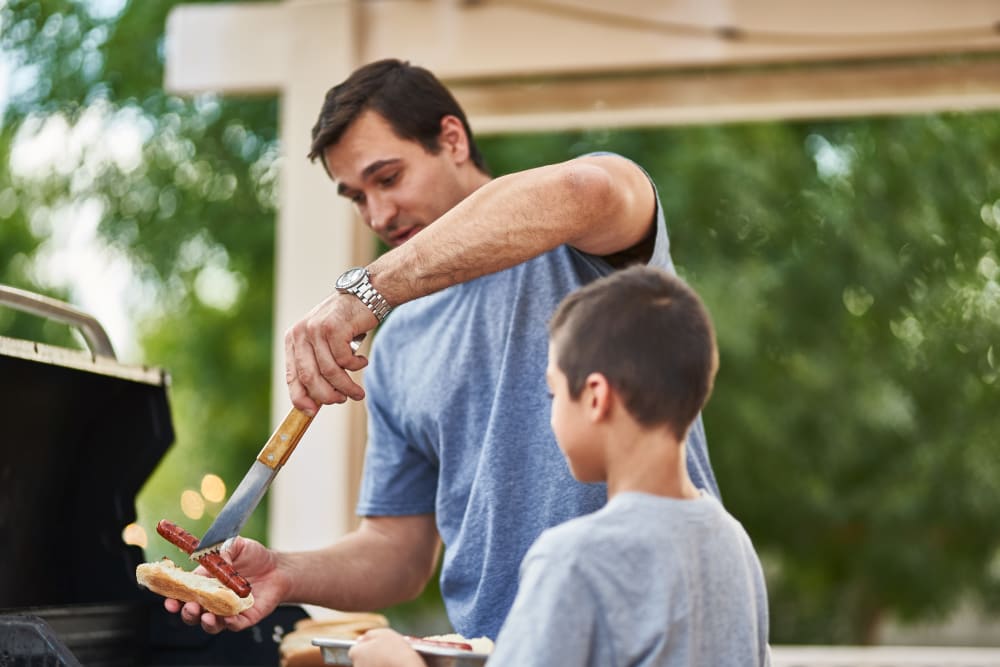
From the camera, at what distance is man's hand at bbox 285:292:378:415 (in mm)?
1663

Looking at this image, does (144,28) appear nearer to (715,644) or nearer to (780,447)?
(780,447)

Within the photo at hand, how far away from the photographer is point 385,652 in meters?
1.42

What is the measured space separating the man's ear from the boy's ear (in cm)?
101

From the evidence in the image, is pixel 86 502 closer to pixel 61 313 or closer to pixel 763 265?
pixel 61 313

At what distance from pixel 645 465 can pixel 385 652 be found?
15.2 inches

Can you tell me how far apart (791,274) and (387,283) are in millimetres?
7686

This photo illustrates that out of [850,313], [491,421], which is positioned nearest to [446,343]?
[491,421]

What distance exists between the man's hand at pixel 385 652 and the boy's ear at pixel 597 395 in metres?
0.36

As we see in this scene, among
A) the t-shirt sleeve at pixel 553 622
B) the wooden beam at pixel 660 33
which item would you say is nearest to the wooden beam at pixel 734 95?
the wooden beam at pixel 660 33

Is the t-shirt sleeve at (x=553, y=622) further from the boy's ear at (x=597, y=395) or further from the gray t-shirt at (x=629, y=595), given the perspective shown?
the boy's ear at (x=597, y=395)

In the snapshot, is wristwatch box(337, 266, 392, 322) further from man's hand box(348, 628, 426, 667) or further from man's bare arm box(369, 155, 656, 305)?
man's hand box(348, 628, 426, 667)

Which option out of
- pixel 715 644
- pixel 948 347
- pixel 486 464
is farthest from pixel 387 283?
pixel 948 347

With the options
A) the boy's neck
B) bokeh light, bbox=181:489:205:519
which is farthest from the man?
bokeh light, bbox=181:489:205:519

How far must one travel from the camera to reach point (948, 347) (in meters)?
9.45
